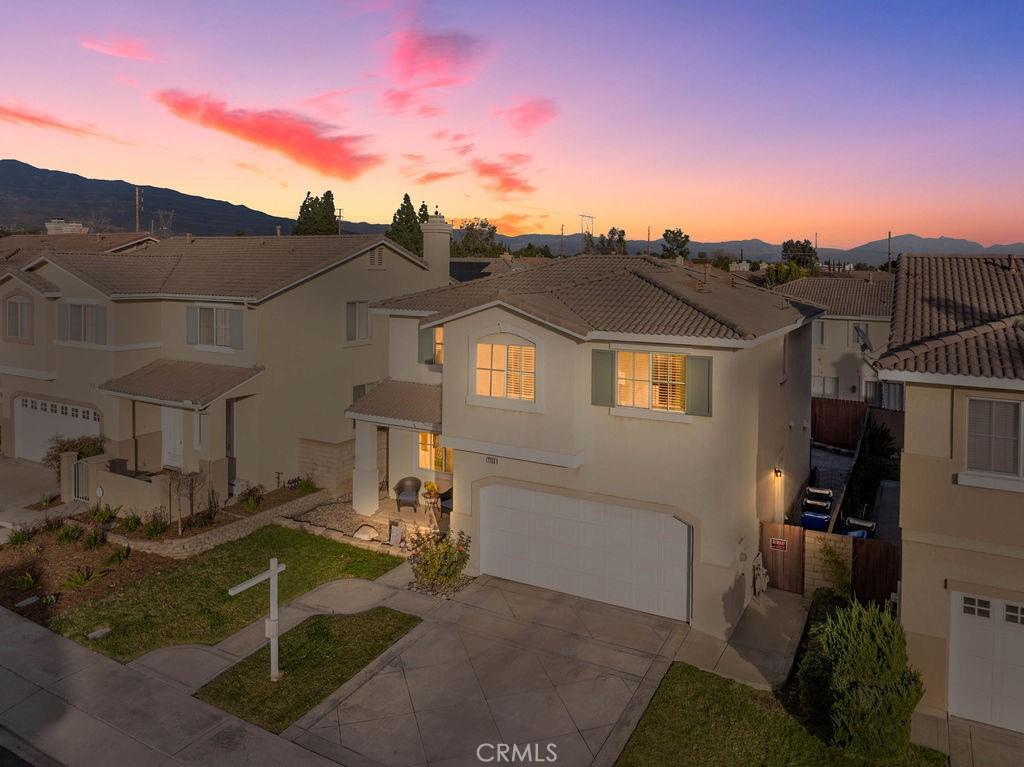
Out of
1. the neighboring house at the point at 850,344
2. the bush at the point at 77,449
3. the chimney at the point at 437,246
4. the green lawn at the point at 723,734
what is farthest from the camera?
the neighboring house at the point at 850,344

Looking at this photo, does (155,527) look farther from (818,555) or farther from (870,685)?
(870,685)

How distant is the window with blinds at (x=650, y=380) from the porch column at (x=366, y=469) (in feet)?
26.4

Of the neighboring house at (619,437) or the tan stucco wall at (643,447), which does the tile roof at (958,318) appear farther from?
the tan stucco wall at (643,447)

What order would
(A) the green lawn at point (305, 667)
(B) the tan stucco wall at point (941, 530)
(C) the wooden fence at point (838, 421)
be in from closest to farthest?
(B) the tan stucco wall at point (941, 530) → (A) the green lawn at point (305, 667) → (C) the wooden fence at point (838, 421)

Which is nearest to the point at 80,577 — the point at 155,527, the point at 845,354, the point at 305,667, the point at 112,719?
the point at 155,527

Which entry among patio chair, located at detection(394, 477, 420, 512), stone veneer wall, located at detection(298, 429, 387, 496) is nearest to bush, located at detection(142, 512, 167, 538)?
stone veneer wall, located at detection(298, 429, 387, 496)

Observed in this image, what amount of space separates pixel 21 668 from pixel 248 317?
37.1 feet

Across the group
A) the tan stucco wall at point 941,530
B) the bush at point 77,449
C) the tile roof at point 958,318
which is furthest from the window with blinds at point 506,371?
the bush at point 77,449

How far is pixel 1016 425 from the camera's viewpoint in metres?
10.2

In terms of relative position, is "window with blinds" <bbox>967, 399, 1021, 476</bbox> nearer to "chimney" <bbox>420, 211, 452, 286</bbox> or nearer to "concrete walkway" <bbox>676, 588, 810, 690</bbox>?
"concrete walkway" <bbox>676, 588, 810, 690</bbox>

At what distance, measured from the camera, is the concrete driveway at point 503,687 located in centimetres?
1044

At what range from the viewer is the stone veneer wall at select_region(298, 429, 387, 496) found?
Result: 21.4 meters

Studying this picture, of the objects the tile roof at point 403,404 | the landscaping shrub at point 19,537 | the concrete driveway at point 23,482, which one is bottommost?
the landscaping shrub at point 19,537

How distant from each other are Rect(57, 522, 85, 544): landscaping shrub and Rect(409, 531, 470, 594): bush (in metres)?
9.12
